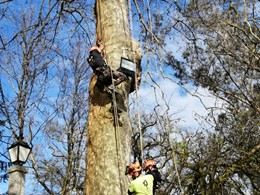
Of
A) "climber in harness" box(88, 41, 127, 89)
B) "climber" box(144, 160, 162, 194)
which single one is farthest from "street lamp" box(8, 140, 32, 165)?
"climber" box(144, 160, 162, 194)

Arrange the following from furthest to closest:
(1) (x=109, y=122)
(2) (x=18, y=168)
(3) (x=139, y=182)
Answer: (2) (x=18, y=168) → (1) (x=109, y=122) → (3) (x=139, y=182)

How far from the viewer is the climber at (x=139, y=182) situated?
279 centimetres

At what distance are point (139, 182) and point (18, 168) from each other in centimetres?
237

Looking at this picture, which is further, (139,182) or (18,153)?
(18,153)

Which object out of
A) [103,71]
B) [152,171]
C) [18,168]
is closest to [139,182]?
[152,171]

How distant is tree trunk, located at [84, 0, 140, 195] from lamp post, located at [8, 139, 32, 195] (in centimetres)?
177

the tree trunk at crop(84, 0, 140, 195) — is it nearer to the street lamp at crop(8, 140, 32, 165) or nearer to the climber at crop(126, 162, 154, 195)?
the climber at crop(126, 162, 154, 195)

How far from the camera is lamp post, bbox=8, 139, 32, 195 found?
4625mm

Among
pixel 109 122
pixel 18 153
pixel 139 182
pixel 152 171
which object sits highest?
pixel 18 153

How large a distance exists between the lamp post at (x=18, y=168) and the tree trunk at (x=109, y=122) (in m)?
1.77

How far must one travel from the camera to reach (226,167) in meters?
8.39

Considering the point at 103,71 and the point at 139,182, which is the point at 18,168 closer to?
the point at 103,71

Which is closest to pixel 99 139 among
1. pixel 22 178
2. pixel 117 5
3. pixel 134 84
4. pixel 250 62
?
pixel 134 84

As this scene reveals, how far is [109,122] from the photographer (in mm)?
3139
